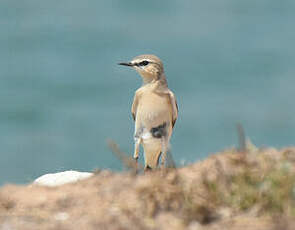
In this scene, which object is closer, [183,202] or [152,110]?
[183,202]

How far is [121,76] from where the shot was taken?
3444 cm

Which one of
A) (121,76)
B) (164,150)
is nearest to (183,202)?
(164,150)

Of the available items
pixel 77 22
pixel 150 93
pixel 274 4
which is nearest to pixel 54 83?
pixel 77 22

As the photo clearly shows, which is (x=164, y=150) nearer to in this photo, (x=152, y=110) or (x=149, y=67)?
(x=152, y=110)

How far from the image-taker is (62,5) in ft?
156

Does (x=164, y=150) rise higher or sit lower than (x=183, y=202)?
higher

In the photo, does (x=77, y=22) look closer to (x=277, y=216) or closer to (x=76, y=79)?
(x=76, y=79)

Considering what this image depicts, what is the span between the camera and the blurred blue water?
30812 mm

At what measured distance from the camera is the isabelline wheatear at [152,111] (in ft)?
31.3

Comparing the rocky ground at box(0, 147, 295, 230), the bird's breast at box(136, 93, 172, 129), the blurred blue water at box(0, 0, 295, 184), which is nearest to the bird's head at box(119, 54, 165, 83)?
the bird's breast at box(136, 93, 172, 129)

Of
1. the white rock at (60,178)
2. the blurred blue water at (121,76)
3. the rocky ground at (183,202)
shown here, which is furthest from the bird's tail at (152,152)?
the blurred blue water at (121,76)

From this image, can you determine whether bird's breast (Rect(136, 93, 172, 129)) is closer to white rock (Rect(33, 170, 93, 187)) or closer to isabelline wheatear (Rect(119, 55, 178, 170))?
isabelline wheatear (Rect(119, 55, 178, 170))

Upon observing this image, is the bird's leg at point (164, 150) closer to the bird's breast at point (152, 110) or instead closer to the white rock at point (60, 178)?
the bird's breast at point (152, 110)

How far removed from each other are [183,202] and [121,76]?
2841cm
